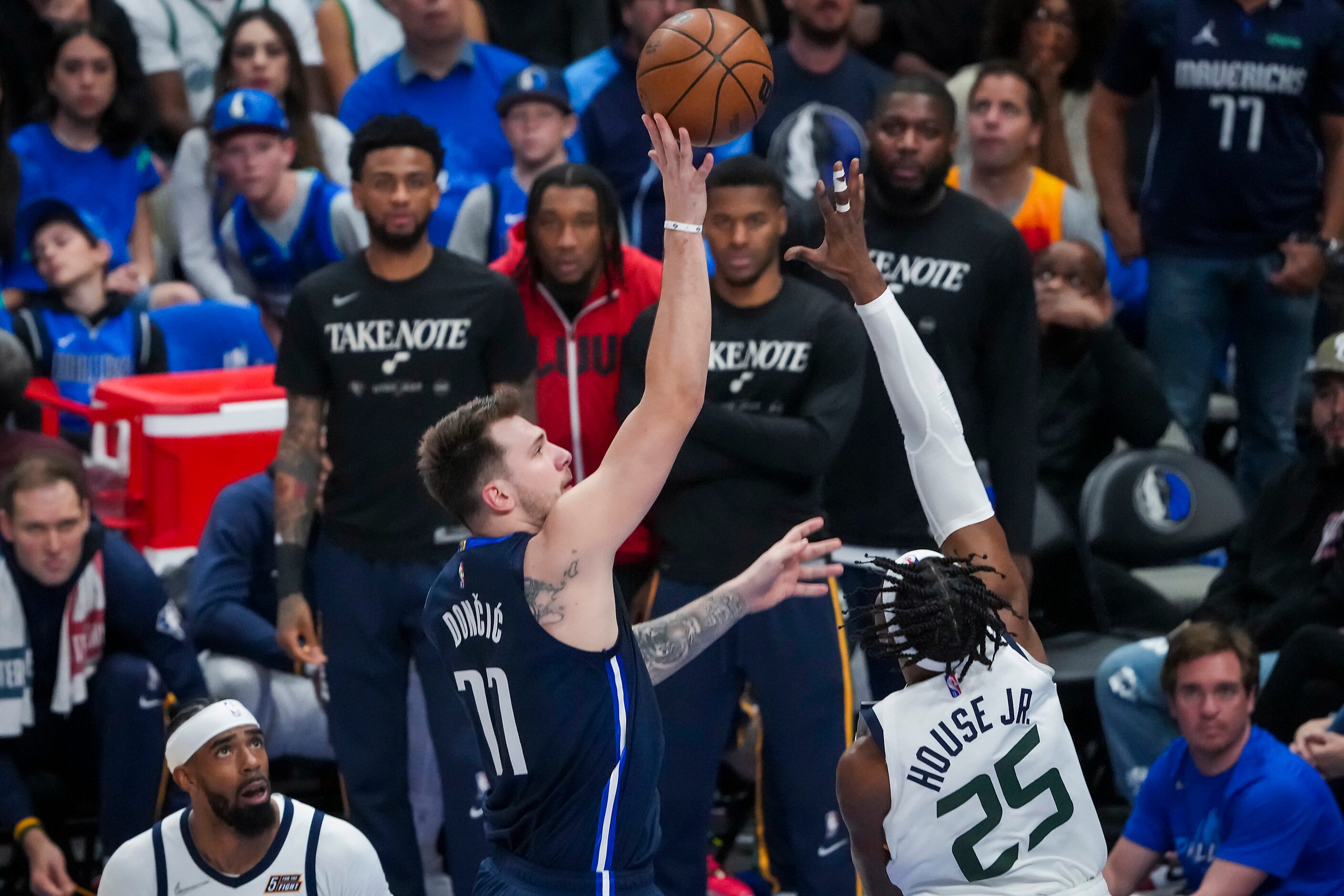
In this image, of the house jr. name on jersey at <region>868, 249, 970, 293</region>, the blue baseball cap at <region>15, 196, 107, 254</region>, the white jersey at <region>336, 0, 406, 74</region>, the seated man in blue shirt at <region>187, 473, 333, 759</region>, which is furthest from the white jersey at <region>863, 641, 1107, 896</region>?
the white jersey at <region>336, 0, 406, 74</region>

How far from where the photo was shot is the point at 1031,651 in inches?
170

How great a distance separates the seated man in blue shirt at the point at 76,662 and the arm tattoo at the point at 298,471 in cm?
82

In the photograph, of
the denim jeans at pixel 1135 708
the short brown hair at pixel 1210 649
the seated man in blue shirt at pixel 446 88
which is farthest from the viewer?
the seated man in blue shirt at pixel 446 88

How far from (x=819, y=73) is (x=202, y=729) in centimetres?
438

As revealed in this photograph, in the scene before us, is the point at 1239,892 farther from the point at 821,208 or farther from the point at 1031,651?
the point at 821,208

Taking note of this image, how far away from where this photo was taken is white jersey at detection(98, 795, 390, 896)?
5109 mm

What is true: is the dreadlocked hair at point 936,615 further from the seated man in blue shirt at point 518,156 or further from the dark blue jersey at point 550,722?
the seated man in blue shirt at point 518,156

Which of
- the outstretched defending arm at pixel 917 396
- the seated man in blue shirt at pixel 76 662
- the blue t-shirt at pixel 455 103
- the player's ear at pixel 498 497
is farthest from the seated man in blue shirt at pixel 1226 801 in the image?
the blue t-shirt at pixel 455 103

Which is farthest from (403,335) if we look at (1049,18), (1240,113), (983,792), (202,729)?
(1049,18)

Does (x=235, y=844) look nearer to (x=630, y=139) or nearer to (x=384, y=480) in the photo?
(x=384, y=480)

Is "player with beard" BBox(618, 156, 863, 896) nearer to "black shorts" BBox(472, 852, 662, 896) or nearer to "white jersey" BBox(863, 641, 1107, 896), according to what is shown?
"black shorts" BBox(472, 852, 662, 896)

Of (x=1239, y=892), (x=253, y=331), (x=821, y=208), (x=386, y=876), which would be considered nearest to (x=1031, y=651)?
(x=821, y=208)

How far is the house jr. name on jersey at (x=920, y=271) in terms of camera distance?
6.05 m

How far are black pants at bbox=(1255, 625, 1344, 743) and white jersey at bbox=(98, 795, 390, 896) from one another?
302 cm
